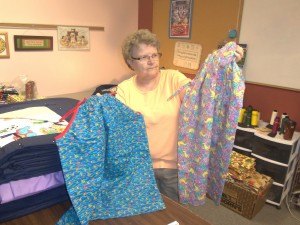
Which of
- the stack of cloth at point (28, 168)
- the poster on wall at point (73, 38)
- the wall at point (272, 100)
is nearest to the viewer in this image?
the stack of cloth at point (28, 168)

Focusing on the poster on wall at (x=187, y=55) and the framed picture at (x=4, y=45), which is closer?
the framed picture at (x=4, y=45)

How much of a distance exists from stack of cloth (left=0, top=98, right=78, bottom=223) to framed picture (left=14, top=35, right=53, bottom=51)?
180cm

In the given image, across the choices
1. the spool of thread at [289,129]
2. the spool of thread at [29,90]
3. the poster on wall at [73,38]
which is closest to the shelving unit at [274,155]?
the spool of thread at [289,129]

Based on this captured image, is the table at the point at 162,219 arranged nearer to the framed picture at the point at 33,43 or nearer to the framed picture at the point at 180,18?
the framed picture at the point at 33,43

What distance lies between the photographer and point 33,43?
2564 mm

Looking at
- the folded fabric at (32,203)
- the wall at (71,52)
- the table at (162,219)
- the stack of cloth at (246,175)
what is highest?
the wall at (71,52)

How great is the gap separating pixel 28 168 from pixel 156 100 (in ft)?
2.55

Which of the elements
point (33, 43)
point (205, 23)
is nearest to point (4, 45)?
point (33, 43)

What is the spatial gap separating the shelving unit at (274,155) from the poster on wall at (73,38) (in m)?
1.87

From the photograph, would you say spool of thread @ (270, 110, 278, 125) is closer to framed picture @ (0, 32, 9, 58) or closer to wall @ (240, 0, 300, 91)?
wall @ (240, 0, 300, 91)

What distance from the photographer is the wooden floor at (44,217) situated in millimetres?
812

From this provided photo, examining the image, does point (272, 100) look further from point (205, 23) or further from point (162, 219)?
point (162, 219)

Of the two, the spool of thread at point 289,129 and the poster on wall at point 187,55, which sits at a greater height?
the poster on wall at point 187,55

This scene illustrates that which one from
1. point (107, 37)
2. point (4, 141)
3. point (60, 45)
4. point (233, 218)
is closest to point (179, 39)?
point (107, 37)
